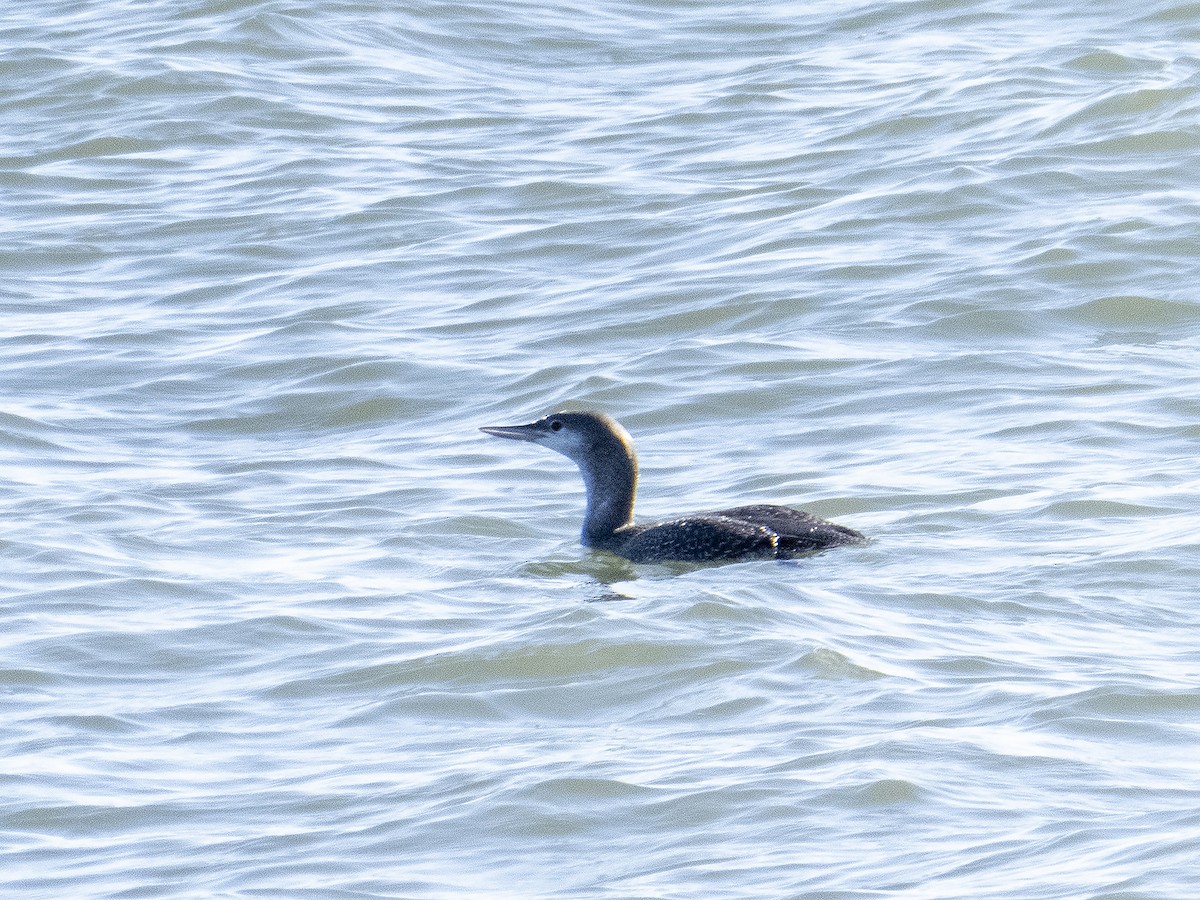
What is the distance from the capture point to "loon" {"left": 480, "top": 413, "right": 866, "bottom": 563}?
8.52 meters

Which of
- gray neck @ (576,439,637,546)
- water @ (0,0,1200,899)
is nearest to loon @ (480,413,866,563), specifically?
gray neck @ (576,439,637,546)

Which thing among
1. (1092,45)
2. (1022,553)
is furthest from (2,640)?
(1092,45)

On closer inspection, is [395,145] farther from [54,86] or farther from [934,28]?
[934,28]

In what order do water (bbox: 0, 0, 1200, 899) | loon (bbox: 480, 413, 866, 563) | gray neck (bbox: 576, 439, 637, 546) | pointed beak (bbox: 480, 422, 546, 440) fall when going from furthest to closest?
pointed beak (bbox: 480, 422, 546, 440)
gray neck (bbox: 576, 439, 637, 546)
loon (bbox: 480, 413, 866, 563)
water (bbox: 0, 0, 1200, 899)

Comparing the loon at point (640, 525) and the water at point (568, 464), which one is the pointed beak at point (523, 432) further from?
the water at point (568, 464)

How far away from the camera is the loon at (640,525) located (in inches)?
336

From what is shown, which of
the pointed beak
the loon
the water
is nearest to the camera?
the water

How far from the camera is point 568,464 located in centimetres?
1080

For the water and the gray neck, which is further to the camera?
the gray neck

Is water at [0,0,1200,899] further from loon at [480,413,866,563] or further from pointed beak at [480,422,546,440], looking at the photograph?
pointed beak at [480,422,546,440]

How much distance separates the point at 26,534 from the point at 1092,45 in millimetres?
9895

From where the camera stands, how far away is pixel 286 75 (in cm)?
1764

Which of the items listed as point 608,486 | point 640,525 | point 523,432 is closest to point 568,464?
point 523,432

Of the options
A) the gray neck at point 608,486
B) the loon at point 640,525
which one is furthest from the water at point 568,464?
the gray neck at point 608,486
